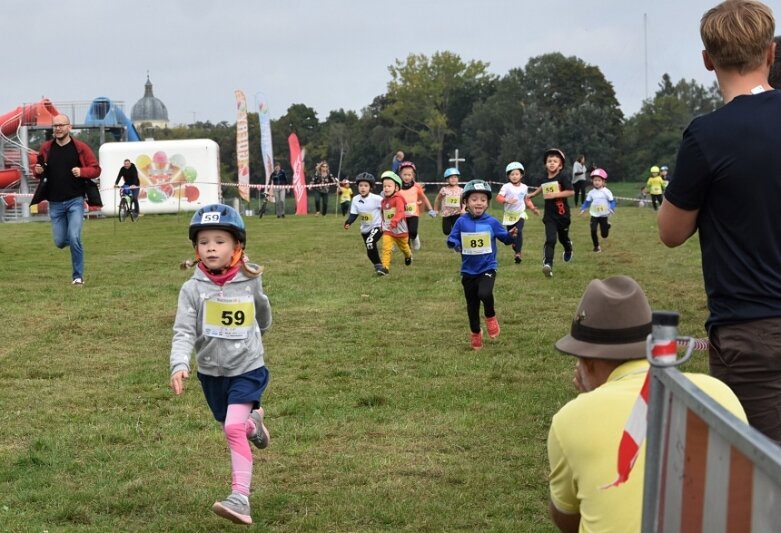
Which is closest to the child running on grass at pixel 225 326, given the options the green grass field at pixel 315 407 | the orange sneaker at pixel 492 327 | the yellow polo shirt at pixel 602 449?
the green grass field at pixel 315 407

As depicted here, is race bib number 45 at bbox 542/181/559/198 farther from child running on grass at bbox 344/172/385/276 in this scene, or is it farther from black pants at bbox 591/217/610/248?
black pants at bbox 591/217/610/248

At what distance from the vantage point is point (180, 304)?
6.01 meters

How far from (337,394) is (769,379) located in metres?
5.14

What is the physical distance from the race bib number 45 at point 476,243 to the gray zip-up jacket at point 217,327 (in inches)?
205

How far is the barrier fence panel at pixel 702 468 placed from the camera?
180 cm

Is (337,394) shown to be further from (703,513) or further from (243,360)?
(703,513)

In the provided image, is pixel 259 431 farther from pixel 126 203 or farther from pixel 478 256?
pixel 126 203

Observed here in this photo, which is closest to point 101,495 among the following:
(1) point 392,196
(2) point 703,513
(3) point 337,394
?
(3) point 337,394

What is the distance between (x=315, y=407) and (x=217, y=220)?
107 inches

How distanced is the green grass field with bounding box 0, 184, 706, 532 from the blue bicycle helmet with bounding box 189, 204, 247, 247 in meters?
1.42

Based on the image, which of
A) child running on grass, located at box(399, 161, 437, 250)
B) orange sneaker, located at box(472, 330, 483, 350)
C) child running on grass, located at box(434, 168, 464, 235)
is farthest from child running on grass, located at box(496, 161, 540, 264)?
orange sneaker, located at box(472, 330, 483, 350)

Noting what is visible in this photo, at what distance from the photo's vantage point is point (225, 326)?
19.5 ft

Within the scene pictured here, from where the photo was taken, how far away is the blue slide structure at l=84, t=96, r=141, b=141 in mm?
56625

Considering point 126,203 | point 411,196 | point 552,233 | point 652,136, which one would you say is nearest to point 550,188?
point 552,233
